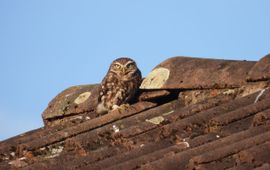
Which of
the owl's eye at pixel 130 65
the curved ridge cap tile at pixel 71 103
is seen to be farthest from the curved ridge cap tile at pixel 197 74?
the owl's eye at pixel 130 65

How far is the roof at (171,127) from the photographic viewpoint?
427cm

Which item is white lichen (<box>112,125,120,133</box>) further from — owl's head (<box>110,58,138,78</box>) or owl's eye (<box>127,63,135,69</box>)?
owl's eye (<box>127,63,135,69</box>)

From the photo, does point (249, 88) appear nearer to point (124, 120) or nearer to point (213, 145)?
point (124, 120)

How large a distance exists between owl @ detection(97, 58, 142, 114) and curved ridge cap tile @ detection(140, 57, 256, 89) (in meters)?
0.71

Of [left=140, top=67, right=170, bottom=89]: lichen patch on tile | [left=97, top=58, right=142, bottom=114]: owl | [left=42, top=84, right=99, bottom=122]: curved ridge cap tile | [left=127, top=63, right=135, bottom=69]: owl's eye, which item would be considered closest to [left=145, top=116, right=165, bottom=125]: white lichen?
[left=140, top=67, right=170, bottom=89]: lichen patch on tile

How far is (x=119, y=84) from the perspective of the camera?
9.29 meters

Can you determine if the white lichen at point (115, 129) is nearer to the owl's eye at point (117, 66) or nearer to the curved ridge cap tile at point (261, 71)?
the curved ridge cap tile at point (261, 71)

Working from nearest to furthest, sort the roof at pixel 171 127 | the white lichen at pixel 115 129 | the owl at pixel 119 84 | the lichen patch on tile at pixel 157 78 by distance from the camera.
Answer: the roof at pixel 171 127 → the white lichen at pixel 115 129 → the lichen patch on tile at pixel 157 78 → the owl at pixel 119 84

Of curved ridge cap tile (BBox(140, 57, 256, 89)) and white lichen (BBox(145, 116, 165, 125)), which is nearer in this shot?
white lichen (BBox(145, 116, 165, 125))

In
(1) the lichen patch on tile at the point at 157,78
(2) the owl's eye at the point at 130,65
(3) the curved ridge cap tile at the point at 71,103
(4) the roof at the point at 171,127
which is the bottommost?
(4) the roof at the point at 171,127

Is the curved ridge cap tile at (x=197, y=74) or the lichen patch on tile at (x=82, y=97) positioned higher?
the lichen patch on tile at (x=82, y=97)

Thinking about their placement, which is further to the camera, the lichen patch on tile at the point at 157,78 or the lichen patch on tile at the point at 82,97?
the lichen patch on tile at the point at 82,97

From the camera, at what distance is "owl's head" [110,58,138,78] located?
9.28m

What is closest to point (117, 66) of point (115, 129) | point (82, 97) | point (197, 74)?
point (82, 97)
